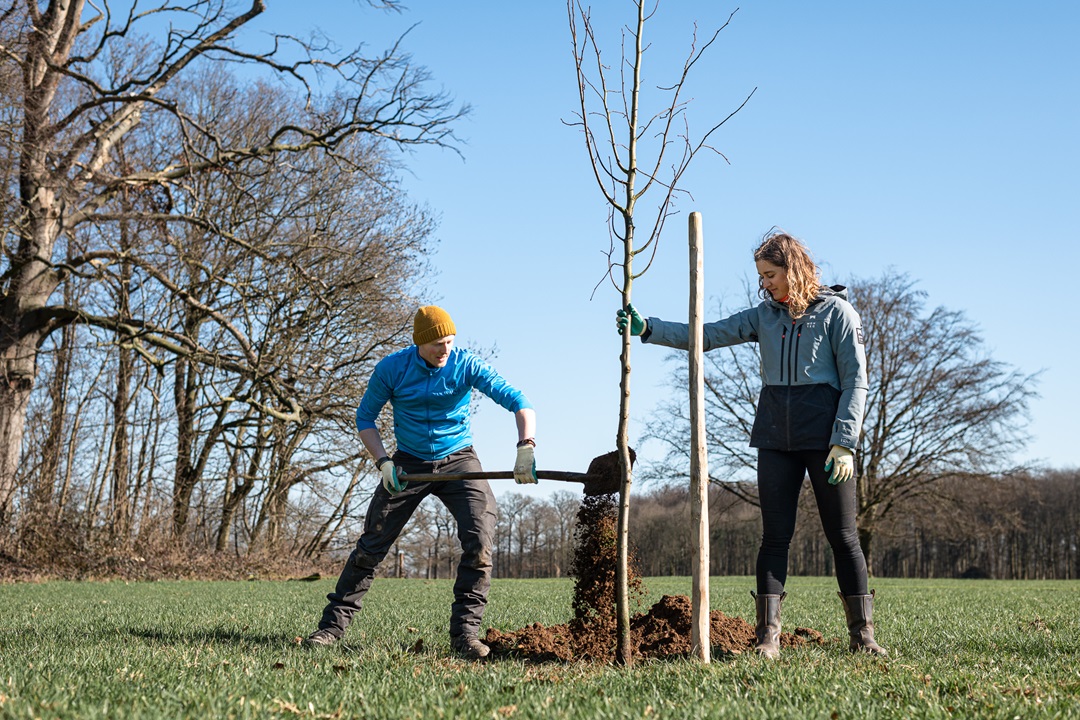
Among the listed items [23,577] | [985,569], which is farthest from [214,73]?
[985,569]

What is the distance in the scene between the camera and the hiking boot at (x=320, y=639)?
525 centimetres

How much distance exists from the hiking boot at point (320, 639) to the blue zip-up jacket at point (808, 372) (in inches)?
101

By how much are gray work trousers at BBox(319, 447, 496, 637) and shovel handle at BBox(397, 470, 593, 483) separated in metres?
0.08

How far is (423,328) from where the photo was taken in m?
5.33

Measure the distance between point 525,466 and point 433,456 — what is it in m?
0.79

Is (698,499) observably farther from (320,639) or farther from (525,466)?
(320,639)

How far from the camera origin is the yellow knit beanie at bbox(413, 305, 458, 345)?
209 inches

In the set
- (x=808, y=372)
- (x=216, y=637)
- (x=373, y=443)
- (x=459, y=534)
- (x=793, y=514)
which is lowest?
(x=216, y=637)

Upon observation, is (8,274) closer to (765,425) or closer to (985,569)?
(765,425)

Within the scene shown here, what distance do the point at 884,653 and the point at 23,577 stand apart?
14644 mm

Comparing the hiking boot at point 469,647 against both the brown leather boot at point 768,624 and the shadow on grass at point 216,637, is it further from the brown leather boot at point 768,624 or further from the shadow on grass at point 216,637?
the brown leather boot at point 768,624

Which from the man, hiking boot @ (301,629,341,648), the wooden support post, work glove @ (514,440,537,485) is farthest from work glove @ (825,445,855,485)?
hiking boot @ (301,629,341,648)

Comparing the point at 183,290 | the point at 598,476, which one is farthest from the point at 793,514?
the point at 183,290

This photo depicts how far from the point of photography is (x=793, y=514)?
4828mm
